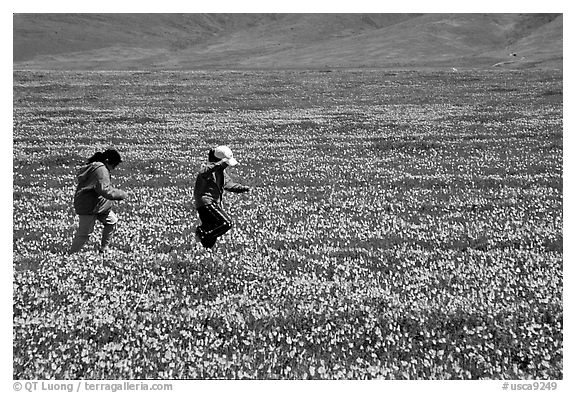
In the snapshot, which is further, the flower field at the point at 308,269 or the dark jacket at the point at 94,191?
the dark jacket at the point at 94,191

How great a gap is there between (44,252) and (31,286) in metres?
2.05

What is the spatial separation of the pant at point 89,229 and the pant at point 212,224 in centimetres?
178

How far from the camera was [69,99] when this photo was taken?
54125 mm

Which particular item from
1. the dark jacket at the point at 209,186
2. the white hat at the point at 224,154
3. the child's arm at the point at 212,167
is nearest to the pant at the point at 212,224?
the dark jacket at the point at 209,186

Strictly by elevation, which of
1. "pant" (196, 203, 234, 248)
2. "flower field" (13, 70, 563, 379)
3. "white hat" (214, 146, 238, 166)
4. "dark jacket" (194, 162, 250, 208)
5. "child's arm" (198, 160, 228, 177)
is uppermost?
"white hat" (214, 146, 238, 166)

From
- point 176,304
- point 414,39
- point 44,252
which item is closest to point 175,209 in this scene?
point 44,252

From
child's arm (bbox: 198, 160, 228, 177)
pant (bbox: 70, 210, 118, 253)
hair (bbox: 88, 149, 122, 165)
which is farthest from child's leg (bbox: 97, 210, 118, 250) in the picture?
child's arm (bbox: 198, 160, 228, 177)

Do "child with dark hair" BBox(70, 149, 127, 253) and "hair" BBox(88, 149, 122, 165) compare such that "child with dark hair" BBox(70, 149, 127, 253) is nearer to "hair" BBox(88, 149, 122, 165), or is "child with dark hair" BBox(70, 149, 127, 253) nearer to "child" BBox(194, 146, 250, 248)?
"hair" BBox(88, 149, 122, 165)

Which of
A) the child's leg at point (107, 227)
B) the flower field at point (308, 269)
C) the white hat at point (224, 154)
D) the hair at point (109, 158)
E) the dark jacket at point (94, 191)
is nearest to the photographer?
the flower field at point (308, 269)

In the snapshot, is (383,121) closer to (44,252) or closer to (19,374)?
(44,252)

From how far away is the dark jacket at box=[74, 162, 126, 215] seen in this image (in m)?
11.9

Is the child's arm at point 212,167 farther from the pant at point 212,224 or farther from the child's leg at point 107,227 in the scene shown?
the child's leg at point 107,227

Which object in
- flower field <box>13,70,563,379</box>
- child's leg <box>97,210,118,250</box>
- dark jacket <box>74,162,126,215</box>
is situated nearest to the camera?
flower field <box>13,70,563,379</box>

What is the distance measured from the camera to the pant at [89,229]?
39.9 feet
